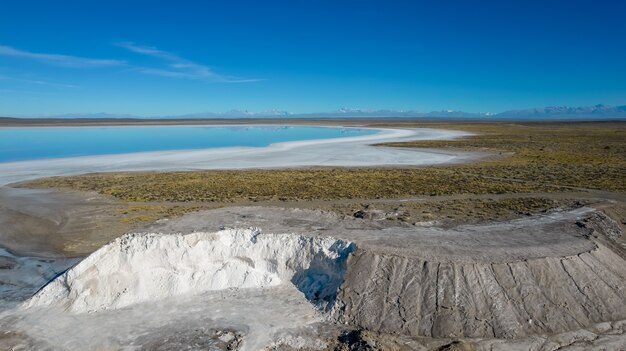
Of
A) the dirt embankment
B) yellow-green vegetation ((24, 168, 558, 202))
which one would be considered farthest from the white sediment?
the dirt embankment

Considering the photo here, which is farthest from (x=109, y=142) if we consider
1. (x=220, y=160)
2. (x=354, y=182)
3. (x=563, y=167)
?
(x=563, y=167)

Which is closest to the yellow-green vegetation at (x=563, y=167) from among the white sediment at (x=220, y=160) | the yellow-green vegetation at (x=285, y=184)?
the yellow-green vegetation at (x=285, y=184)

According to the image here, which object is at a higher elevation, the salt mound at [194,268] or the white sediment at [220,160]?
the salt mound at [194,268]

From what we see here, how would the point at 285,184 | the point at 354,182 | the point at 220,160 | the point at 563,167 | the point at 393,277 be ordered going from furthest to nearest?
the point at 220,160 < the point at 563,167 < the point at 354,182 < the point at 285,184 < the point at 393,277

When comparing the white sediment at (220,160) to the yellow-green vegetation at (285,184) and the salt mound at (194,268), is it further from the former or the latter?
the salt mound at (194,268)

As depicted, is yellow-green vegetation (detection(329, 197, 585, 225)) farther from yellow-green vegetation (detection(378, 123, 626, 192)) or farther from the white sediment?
the white sediment

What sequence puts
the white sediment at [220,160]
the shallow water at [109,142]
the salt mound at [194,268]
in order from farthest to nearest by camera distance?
1. the shallow water at [109,142]
2. the white sediment at [220,160]
3. the salt mound at [194,268]

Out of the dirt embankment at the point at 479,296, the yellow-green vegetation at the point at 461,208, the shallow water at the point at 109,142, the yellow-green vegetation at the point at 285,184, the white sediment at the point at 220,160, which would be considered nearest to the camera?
the dirt embankment at the point at 479,296

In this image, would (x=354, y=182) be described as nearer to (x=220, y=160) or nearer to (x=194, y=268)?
(x=194, y=268)

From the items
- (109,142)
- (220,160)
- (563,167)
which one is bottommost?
(220,160)
